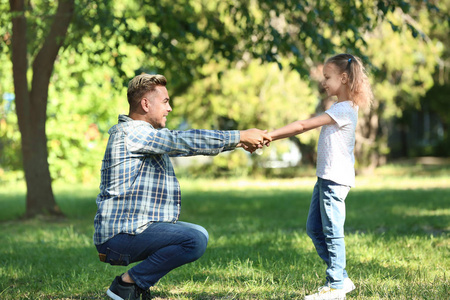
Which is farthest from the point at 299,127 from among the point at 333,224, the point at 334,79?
the point at 333,224

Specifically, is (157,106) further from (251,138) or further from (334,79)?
(334,79)

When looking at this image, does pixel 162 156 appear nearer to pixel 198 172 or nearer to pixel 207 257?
pixel 207 257

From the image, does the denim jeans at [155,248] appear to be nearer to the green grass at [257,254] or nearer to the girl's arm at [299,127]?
the green grass at [257,254]

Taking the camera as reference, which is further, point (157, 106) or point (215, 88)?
point (215, 88)

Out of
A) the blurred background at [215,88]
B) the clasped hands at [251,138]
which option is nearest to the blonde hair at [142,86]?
the clasped hands at [251,138]

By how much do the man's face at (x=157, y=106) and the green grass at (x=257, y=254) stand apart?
1.31 m

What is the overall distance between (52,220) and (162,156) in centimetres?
628

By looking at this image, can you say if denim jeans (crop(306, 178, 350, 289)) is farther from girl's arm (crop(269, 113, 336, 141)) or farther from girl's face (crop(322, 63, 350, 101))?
girl's face (crop(322, 63, 350, 101))

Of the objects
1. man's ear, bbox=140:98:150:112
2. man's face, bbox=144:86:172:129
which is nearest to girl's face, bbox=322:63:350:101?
man's face, bbox=144:86:172:129

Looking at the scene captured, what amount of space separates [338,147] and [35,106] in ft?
21.9

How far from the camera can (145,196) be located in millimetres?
3850

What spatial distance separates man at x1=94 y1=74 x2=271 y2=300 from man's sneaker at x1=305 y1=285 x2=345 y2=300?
2.75 ft

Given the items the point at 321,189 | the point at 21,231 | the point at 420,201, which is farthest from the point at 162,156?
the point at 420,201

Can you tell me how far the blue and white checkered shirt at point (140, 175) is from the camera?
3834 millimetres
